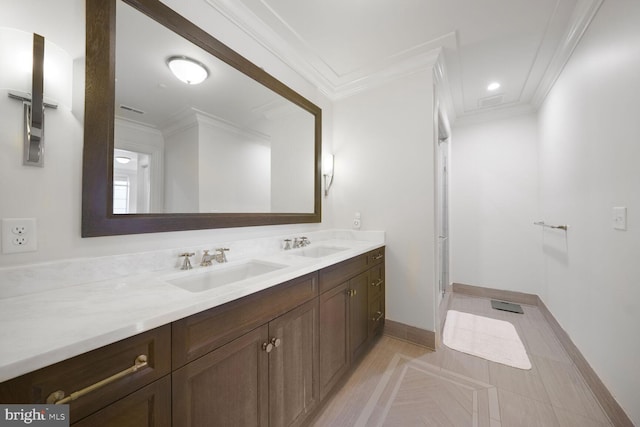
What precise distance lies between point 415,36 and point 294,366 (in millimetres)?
2450

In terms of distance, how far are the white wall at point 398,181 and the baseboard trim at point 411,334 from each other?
5 centimetres

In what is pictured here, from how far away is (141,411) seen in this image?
0.64 m

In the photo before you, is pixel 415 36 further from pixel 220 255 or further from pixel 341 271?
pixel 220 255

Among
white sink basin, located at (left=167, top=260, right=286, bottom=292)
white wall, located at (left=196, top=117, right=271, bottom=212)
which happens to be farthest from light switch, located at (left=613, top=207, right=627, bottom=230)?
white wall, located at (left=196, top=117, right=271, bottom=212)

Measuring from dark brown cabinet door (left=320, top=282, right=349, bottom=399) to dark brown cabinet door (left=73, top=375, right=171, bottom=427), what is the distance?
817 mm

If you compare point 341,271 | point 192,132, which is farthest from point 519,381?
point 192,132

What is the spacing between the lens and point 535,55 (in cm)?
206

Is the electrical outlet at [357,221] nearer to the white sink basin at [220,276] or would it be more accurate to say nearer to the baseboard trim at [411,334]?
the baseboard trim at [411,334]

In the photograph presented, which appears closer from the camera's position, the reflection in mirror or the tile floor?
A: the reflection in mirror

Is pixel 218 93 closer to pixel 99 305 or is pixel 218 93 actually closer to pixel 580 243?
pixel 99 305

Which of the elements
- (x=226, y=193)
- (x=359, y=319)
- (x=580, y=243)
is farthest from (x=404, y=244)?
(x=226, y=193)

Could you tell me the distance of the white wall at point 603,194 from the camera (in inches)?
47.2

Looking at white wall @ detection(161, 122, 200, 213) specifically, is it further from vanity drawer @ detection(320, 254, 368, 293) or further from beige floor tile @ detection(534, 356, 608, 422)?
beige floor tile @ detection(534, 356, 608, 422)

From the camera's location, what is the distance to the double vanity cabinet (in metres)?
0.56
